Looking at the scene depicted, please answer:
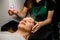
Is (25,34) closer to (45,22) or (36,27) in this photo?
(36,27)

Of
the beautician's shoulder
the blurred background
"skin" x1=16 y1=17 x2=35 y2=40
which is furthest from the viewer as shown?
the blurred background

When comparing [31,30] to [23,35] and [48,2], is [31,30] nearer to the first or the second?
[23,35]

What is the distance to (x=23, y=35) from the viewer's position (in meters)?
1.74

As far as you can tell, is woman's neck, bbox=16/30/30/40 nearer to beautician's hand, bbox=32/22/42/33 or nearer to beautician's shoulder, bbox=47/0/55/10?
beautician's hand, bbox=32/22/42/33

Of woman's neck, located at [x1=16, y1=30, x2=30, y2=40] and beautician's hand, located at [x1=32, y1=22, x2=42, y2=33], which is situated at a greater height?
beautician's hand, located at [x1=32, y1=22, x2=42, y2=33]

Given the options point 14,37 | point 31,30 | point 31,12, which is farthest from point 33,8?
point 14,37

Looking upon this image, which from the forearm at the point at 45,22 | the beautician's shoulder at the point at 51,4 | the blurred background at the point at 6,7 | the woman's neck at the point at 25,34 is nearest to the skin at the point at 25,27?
the woman's neck at the point at 25,34

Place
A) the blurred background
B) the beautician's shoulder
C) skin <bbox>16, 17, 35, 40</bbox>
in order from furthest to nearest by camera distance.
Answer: the blurred background < the beautician's shoulder < skin <bbox>16, 17, 35, 40</bbox>

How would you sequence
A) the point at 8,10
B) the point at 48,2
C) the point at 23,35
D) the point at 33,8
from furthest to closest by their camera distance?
1. the point at 8,10
2. the point at 33,8
3. the point at 48,2
4. the point at 23,35

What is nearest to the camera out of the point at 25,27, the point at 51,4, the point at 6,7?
the point at 25,27

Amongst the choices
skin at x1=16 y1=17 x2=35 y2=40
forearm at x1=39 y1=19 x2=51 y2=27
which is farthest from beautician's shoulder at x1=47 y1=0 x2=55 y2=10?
skin at x1=16 y1=17 x2=35 y2=40

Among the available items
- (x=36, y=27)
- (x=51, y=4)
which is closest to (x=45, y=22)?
(x=36, y=27)

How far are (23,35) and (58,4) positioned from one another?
2.11 ft

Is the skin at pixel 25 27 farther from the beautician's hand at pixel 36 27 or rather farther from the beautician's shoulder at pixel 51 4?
the beautician's shoulder at pixel 51 4
